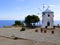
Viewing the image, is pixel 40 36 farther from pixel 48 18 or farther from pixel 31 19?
pixel 31 19

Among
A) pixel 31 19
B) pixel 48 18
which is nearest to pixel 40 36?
pixel 48 18

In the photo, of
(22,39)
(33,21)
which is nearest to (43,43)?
(22,39)

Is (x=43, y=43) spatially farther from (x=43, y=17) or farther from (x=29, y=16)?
(x=29, y=16)

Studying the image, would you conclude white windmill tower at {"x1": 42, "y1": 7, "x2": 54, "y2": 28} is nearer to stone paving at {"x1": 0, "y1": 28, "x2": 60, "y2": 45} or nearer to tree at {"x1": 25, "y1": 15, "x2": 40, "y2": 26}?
tree at {"x1": 25, "y1": 15, "x2": 40, "y2": 26}

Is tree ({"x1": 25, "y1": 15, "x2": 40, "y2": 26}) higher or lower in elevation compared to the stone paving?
higher

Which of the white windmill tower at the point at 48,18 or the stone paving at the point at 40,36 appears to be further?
the white windmill tower at the point at 48,18

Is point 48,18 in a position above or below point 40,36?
above

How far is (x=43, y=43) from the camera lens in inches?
968

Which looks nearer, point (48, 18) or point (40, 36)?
point (40, 36)

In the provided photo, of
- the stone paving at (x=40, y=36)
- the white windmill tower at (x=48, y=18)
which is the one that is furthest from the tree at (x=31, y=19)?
the stone paving at (x=40, y=36)

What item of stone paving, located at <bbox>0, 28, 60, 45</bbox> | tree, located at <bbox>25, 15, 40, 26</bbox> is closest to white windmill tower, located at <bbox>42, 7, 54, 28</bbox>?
tree, located at <bbox>25, 15, 40, 26</bbox>

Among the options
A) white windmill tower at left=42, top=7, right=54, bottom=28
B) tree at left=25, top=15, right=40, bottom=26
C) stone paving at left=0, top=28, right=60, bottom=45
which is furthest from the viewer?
tree at left=25, top=15, right=40, bottom=26

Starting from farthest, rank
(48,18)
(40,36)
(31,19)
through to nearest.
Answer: (31,19)
(48,18)
(40,36)

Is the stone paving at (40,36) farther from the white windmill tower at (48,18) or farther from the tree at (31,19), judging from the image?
the tree at (31,19)
